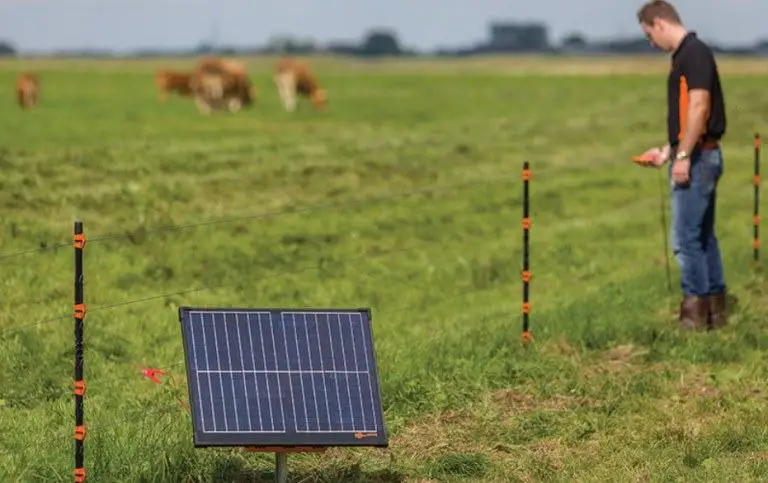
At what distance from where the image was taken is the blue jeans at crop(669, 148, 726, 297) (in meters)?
12.3

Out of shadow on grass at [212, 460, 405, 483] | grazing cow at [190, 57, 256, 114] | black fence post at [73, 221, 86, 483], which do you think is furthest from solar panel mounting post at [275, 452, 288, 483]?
grazing cow at [190, 57, 256, 114]

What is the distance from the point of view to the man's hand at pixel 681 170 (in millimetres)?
12070

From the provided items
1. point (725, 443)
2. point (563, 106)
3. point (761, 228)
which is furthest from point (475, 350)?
point (563, 106)

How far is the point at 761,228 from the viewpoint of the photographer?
20.2 metres

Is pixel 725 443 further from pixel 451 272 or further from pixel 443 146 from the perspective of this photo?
pixel 443 146

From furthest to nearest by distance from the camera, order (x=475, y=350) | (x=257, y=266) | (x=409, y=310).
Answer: (x=257, y=266) < (x=409, y=310) < (x=475, y=350)

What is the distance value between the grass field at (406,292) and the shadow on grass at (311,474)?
2 centimetres

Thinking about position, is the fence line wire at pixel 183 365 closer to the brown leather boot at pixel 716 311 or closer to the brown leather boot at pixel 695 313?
the brown leather boot at pixel 695 313

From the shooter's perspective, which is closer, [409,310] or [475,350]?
[475,350]

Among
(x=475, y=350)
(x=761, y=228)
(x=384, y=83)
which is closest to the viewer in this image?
(x=475, y=350)

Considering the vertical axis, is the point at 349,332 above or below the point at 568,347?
above

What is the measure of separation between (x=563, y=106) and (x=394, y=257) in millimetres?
29301

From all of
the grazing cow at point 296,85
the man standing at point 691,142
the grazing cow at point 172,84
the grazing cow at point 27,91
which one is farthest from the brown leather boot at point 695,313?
the grazing cow at point 172,84

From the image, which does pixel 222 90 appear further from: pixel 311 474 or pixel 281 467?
pixel 281 467
